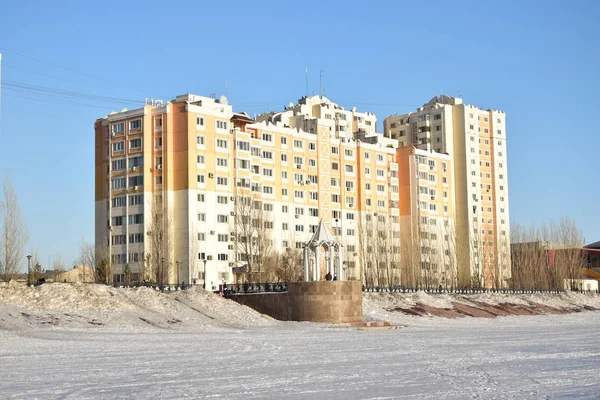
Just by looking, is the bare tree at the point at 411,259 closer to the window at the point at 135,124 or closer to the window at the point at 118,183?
the window at the point at 118,183

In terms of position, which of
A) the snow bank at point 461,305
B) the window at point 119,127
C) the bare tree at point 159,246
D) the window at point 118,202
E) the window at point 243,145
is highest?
the window at point 119,127

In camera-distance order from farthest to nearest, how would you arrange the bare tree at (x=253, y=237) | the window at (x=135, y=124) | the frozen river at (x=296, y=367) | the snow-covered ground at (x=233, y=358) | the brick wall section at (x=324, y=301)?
the window at (x=135, y=124) → the bare tree at (x=253, y=237) → the brick wall section at (x=324, y=301) → the snow-covered ground at (x=233, y=358) → the frozen river at (x=296, y=367)

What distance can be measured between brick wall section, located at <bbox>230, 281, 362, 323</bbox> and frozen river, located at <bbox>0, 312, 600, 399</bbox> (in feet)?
49.4

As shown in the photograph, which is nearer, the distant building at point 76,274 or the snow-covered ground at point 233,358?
the snow-covered ground at point 233,358

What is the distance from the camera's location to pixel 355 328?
55281mm

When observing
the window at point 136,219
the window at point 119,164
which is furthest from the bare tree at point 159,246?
the window at point 119,164

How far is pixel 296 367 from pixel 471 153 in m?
119

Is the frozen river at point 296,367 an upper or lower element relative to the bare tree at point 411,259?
lower

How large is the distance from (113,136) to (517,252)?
2225 inches

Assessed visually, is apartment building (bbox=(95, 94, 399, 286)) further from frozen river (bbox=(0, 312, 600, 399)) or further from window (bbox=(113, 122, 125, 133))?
frozen river (bbox=(0, 312, 600, 399))

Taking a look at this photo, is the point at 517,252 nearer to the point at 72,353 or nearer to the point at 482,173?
the point at 482,173

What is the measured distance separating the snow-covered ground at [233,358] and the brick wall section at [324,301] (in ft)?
8.02

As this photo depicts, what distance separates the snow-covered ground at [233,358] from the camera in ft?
68.7

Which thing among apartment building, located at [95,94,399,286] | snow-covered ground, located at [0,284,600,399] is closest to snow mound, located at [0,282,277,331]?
snow-covered ground, located at [0,284,600,399]
